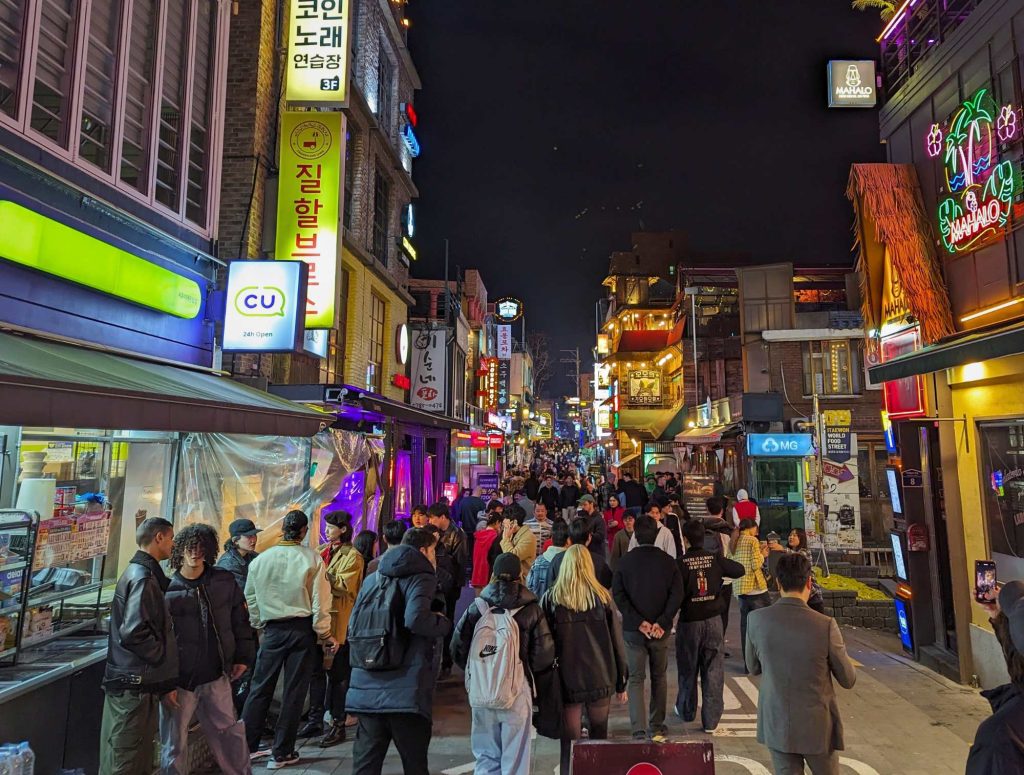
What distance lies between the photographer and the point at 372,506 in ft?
38.5

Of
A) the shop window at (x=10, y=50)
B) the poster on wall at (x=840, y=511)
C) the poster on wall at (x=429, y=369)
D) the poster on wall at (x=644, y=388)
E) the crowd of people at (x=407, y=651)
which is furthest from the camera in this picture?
the poster on wall at (x=644, y=388)

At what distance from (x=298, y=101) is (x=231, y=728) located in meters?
9.83

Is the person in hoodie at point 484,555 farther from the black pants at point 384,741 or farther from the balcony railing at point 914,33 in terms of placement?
the balcony railing at point 914,33

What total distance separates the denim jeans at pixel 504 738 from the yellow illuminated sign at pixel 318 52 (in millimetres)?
10002

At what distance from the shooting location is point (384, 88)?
18156 mm

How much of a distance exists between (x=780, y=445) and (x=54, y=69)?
15.5 metres

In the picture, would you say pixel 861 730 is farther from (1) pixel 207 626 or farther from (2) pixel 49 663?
(2) pixel 49 663

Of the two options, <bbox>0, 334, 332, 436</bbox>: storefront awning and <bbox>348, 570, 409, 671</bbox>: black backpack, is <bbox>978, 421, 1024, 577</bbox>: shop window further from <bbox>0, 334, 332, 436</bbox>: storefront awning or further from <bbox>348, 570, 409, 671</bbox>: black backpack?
<bbox>0, 334, 332, 436</bbox>: storefront awning

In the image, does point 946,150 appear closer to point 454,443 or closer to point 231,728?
point 231,728

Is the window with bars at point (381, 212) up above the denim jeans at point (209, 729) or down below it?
above

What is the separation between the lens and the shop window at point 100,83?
23.3 feet

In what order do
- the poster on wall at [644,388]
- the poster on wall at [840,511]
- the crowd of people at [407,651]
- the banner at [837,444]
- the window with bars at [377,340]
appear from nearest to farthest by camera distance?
the crowd of people at [407,651]
the poster on wall at [840,511]
the banner at [837,444]
the window with bars at [377,340]
the poster on wall at [644,388]

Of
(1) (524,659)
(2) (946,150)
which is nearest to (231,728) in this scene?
(1) (524,659)

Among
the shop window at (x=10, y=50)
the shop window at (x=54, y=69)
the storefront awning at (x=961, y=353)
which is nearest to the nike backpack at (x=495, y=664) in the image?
the storefront awning at (x=961, y=353)
